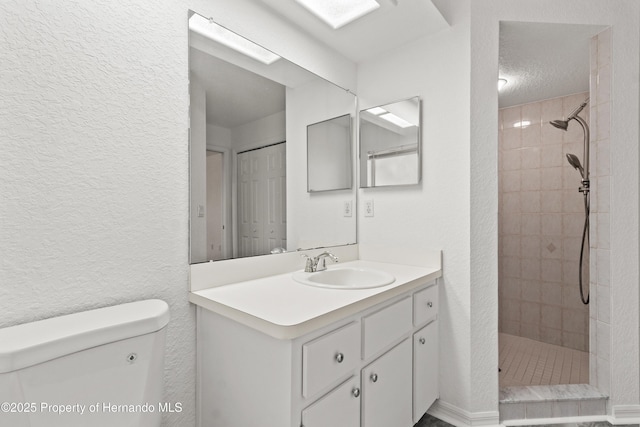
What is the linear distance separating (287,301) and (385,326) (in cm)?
45

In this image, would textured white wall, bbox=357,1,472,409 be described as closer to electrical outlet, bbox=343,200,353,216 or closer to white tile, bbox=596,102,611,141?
electrical outlet, bbox=343,200,353,216

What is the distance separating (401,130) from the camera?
6.08ft

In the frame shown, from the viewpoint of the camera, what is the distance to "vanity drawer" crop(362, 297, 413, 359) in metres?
1.17

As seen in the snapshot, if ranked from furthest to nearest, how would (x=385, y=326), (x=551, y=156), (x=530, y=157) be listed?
1. (x=530, y=157)
2. (x=551, y=156)
3. (x=385, y=326)

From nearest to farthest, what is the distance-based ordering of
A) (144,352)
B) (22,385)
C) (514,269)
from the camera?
(22,385) → (144,352) → (514,269)

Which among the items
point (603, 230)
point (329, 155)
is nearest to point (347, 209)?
point (329, 155)

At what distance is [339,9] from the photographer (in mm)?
1562

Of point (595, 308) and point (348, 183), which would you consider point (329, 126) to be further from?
point (595, 308)

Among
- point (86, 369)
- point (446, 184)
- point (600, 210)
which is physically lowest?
point (86, 369)

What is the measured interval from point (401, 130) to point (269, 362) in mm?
1470

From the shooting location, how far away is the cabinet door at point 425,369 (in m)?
1.48

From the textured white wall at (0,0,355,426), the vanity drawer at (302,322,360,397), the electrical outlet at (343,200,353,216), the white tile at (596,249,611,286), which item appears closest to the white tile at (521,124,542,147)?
the white tile at (596,249,611,286)

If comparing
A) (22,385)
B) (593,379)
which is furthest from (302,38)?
(593,379)

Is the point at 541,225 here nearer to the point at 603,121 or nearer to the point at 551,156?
the point at 551,156
